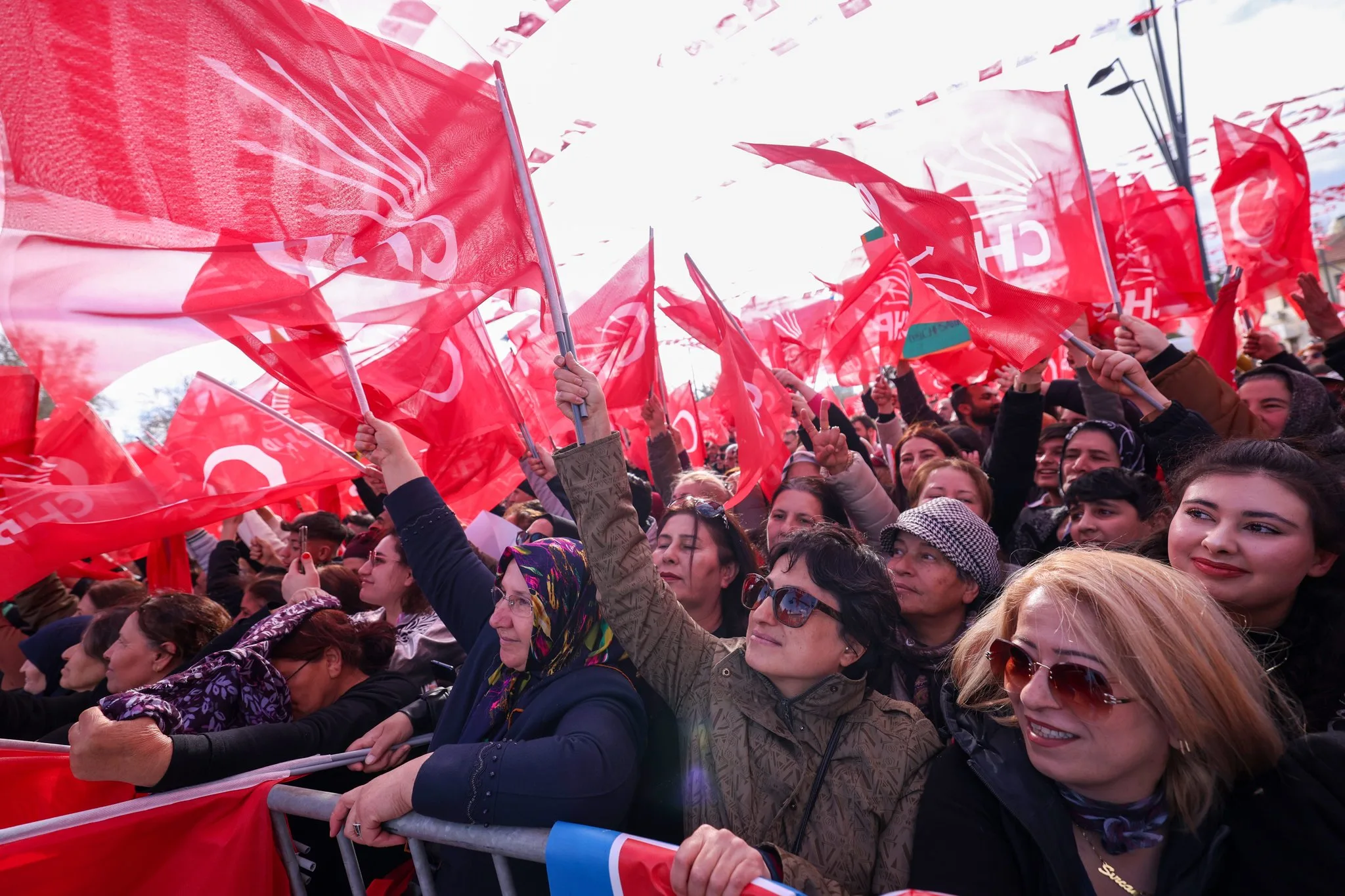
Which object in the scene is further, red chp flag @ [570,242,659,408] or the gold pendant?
red chp flag @ [570,242,659,408]

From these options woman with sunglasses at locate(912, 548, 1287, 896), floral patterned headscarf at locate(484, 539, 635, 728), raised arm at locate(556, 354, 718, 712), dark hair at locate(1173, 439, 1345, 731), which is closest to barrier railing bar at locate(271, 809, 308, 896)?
floral patterned headscarf at locate(484, 539, 635, 728)

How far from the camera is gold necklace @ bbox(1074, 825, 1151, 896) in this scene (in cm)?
163

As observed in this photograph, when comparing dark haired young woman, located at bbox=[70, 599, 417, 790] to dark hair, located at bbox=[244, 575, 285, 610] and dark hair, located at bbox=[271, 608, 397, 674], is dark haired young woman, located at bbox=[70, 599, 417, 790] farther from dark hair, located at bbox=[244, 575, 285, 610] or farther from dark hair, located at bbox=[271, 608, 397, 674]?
dark hair, located at bbox=[244, 575, 285, 610]

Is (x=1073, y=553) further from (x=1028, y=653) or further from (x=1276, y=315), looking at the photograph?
(x=1276, y=315)

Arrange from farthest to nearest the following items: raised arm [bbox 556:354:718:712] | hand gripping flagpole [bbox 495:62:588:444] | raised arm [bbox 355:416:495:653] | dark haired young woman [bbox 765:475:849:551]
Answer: dark haired young woman [bbox 765:475:849:551], raised arm [bbox 355:416:495:653], hand gripping flagpole [bbox 495:62:588:444], raised arm [bbox 556:354:718:712]

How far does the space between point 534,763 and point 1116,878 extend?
130 cm

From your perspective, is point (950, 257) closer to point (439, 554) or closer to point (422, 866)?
point (439, 554)

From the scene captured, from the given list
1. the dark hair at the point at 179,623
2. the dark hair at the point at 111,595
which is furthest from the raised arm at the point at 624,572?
the dark hair at the point at 111,595

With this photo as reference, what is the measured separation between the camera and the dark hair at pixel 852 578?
228 centimetres

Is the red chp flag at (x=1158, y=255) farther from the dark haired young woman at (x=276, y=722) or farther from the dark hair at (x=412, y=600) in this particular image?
the dark haired young woman at (x=276, y=722)

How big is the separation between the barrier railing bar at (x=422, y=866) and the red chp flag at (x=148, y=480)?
7.85ft

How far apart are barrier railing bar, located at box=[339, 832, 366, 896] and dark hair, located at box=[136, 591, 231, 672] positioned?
2.09 meters

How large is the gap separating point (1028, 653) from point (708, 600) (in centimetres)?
155

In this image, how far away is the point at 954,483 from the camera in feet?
12.9
